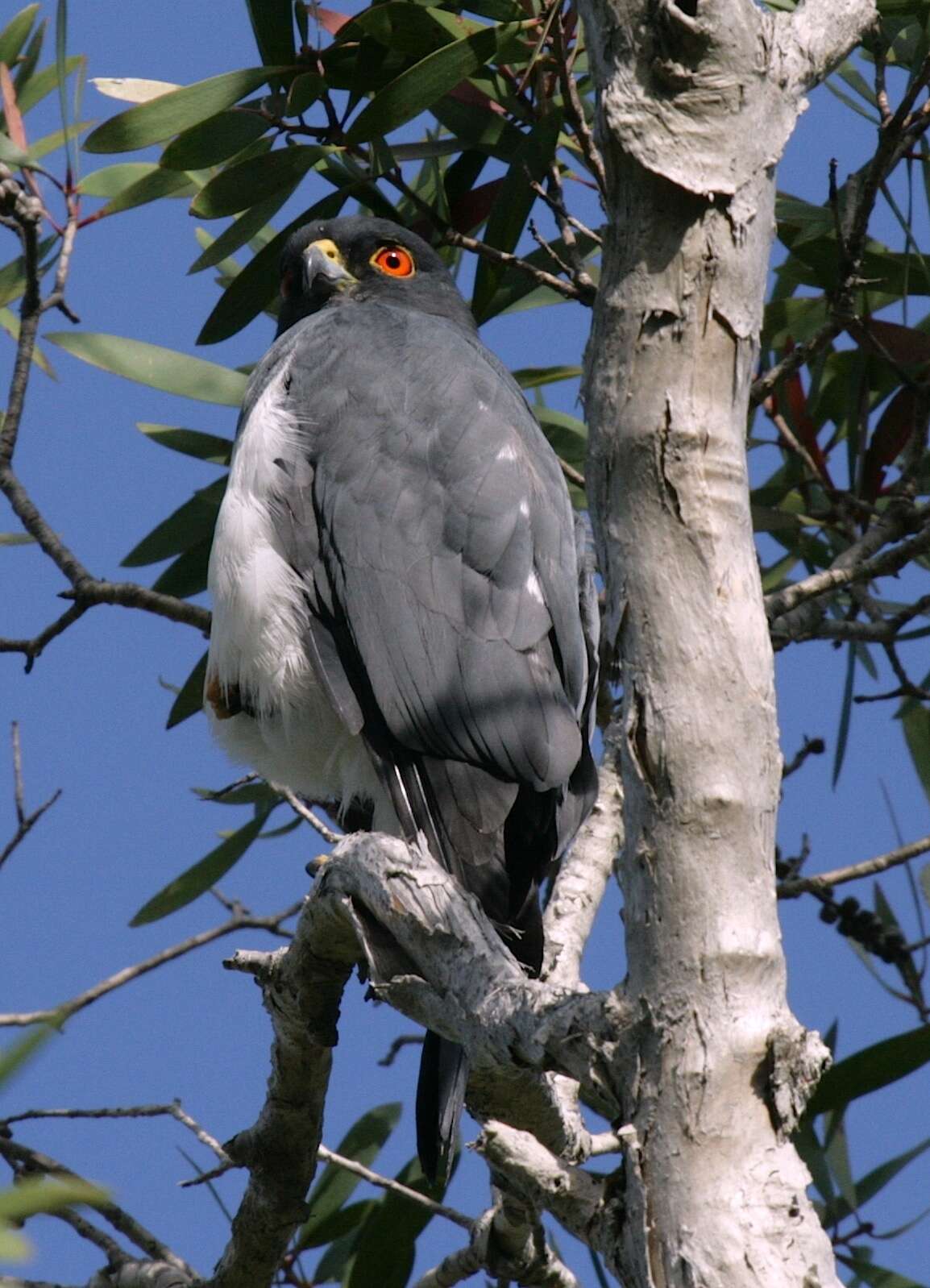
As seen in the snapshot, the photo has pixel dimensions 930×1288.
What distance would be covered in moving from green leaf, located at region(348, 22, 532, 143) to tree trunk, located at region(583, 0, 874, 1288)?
1.49 m

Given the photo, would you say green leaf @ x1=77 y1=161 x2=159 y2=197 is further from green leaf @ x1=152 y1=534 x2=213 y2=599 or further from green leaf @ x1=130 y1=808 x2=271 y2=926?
green leaf @ x1=130 y1=808 x2=271 y2=926

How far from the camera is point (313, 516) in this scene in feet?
11.0

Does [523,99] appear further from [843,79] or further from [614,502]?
[614,502]

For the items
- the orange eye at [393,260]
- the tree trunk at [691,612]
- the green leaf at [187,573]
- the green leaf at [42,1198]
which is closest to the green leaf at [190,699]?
the green leaf at [187,573]

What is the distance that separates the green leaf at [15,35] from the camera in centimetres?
428

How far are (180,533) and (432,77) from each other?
61.0 inches

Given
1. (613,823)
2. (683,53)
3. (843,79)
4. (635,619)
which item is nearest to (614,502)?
(635,619)

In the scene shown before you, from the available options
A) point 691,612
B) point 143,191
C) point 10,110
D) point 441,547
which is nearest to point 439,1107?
point 441,547

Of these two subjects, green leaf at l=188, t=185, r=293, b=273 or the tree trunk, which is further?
green leaf at l=188, t=185, r=293, b=273

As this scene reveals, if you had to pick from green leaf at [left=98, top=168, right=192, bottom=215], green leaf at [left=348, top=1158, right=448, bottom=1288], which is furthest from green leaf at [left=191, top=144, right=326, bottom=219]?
green leaf at [left=348, top=1158, right=448, bottom=1288]

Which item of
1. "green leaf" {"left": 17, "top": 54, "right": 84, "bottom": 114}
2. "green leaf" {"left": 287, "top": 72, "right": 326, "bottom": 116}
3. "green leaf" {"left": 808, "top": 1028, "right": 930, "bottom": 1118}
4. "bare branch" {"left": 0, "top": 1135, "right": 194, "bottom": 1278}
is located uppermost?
"green leaf" {"left": 17, "top": 54, "right": 84, "bottom": 114}

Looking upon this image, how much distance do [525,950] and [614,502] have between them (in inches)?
48.1

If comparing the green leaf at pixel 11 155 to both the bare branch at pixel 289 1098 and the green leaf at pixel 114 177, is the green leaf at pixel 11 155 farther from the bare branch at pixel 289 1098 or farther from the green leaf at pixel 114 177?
the bare branch at pixel 289 1098

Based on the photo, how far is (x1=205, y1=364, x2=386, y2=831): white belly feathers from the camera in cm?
323
